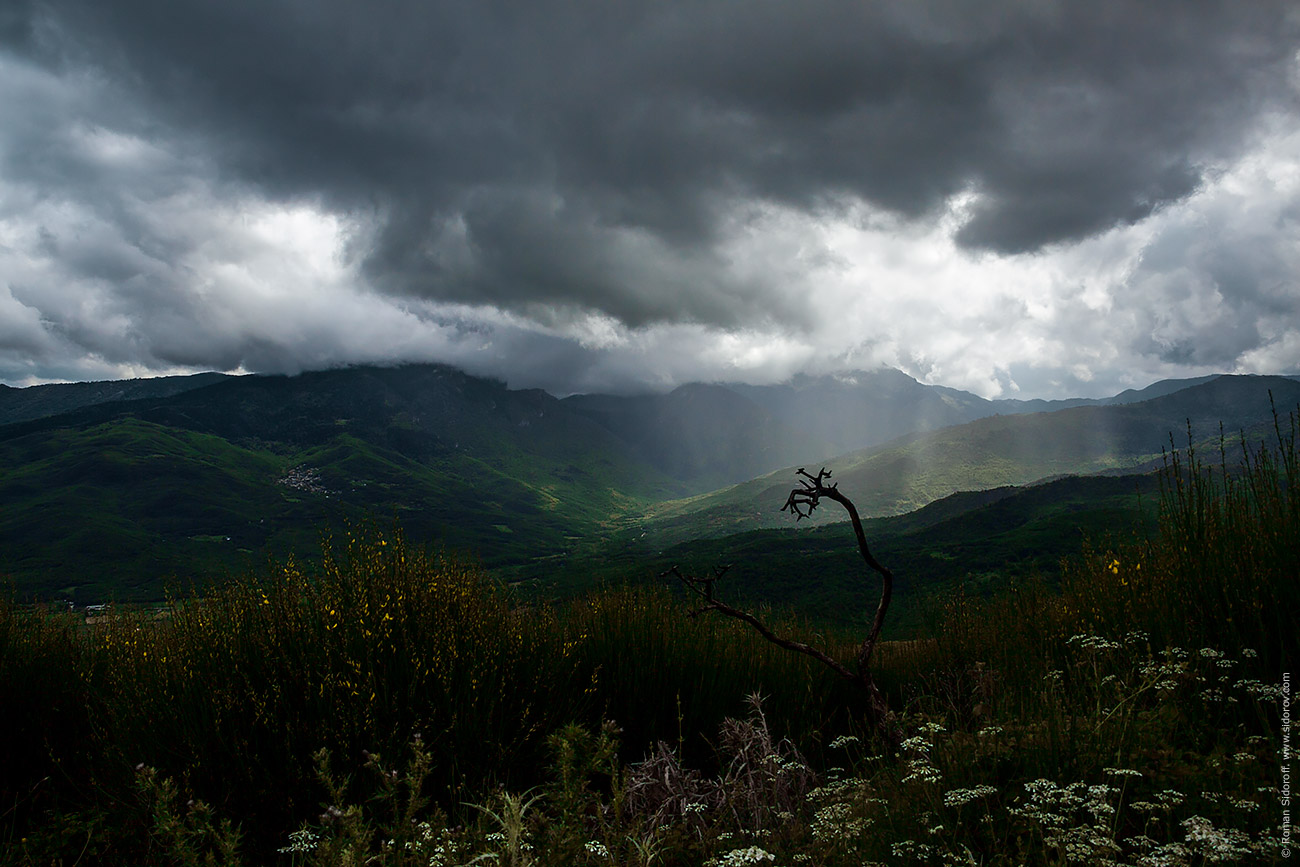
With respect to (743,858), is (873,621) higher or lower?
higher

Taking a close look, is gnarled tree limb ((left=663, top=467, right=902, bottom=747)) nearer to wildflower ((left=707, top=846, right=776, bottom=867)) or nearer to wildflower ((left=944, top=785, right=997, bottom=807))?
wildflower ((left=944, top=785, right=997, bottom=807))

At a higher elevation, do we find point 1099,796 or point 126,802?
point 1099,796

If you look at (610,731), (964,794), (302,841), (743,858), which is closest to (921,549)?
(964,794)

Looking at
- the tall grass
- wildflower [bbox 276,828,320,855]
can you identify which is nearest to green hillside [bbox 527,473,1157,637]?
the tall grass

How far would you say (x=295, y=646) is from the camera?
453 centimetres

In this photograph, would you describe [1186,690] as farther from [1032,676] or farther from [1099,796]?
[1099,796]

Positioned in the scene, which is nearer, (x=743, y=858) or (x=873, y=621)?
(x=743, y=858)

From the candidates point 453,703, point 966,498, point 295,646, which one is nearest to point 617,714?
point 453,703

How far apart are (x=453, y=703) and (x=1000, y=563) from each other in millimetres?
84279

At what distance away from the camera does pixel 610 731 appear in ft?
10.1

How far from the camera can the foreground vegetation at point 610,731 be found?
254 centimetres

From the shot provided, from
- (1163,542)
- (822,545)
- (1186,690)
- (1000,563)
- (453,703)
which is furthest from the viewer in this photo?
(822,545)

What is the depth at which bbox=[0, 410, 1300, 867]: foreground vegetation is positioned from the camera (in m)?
2.54

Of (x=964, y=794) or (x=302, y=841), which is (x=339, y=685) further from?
(x=964, y=794)
